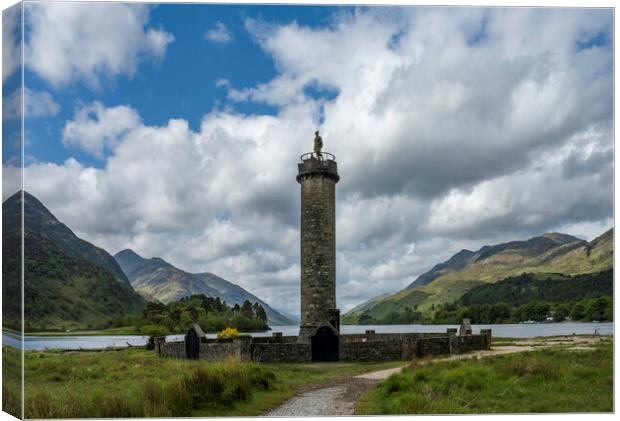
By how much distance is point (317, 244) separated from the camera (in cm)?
3189

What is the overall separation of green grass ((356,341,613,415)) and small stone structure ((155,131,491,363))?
870 cm

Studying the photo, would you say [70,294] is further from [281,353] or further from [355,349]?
[355,349]

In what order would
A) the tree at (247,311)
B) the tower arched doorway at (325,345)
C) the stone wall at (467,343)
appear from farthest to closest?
the tree at (247,311), the tower arched doorway at (325,345), the stone wall at (467,343)

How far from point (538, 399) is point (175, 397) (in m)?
8.86

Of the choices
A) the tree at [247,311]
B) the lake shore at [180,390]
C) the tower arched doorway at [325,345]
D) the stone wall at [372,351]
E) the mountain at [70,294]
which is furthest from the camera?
the mountain at [70,294]

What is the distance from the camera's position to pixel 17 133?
14102 mm

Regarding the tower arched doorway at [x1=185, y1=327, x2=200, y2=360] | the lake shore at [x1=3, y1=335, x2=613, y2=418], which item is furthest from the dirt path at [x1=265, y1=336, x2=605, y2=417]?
the tower arched doorway at [x1=185, y1=327, x2=200, y2=360]

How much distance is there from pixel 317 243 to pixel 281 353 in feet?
23.7

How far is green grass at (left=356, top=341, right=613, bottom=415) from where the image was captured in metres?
13.6

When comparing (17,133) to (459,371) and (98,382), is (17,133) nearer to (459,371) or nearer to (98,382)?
(98,382)

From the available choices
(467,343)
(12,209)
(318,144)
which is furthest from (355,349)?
(12,209)

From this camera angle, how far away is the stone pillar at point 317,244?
3172cm

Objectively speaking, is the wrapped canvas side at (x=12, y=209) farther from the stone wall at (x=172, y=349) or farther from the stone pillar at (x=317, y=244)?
the stone pillar at (x=317, y=244)

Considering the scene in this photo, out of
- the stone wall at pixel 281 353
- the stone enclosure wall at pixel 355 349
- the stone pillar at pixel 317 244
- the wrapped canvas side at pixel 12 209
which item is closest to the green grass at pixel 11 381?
the wrapped canvas side at pixel 12 209
